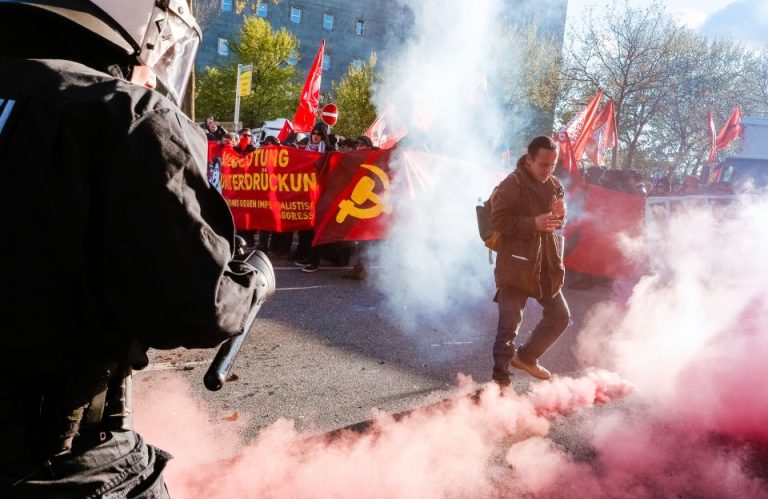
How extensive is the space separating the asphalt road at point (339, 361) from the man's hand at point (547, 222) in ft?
4.02

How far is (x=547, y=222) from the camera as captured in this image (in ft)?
13.5

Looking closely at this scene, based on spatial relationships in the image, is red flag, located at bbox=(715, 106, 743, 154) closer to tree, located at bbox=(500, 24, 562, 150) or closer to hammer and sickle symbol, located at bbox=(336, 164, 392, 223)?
tree, located at bbox=(500, 24, 562, 150)

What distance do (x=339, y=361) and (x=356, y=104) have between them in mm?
35865

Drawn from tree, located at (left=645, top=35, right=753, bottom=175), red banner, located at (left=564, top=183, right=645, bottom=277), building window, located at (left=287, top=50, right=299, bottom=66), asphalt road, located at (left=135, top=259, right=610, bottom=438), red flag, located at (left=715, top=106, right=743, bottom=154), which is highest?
building window, located at (left=287, top=50, right=299, bottom=66)

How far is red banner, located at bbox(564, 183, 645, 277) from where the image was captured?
29.2 ft

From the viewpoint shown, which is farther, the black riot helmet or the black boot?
the black boot

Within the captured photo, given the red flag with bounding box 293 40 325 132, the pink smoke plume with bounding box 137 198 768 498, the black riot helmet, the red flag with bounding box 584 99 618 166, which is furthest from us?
the red flag with bounding box 584 99 618 166

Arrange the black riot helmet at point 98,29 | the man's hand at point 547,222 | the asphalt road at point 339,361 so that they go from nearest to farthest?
the black riot helmet at point 98,29, the asphalt road at point 339,361, the man's hand at point 547,222

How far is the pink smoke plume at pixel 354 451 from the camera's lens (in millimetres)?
2826

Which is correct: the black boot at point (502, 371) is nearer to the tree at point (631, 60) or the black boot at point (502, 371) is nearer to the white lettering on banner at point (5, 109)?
the white lettering on banner at point (5, 109)

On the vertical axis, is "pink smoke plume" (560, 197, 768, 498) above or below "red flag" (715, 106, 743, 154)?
below

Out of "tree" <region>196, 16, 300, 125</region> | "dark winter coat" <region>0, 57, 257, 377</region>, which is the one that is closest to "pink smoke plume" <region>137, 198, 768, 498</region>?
"dark winter coat" <region>0, 57, 257, 377</region>

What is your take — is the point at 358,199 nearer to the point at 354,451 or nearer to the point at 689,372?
the point at 689,372

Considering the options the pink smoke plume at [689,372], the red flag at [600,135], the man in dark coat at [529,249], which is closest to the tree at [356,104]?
the red flag at [600,135]
